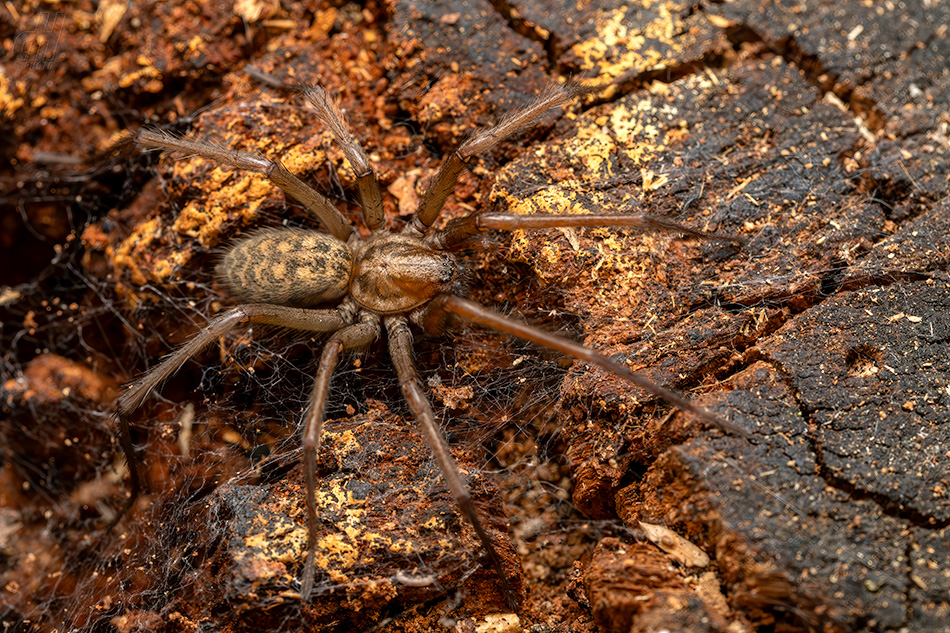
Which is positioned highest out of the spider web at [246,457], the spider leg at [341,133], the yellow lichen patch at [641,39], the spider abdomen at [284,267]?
the yellow lichen patch at [641,39]

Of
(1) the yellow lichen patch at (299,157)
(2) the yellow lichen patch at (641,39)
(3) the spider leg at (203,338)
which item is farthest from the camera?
(1) the yellow lichen patch at (299,157)

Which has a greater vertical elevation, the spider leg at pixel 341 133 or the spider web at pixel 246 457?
the spider leg at pixel 341 133

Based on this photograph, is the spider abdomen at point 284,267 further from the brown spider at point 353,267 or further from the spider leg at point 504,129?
the spider leg at point 504,129

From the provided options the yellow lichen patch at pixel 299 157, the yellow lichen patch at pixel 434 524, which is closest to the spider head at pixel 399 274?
the yellow lichen patch at pixel 299 157

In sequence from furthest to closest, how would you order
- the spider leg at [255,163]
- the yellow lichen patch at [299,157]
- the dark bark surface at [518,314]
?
the yellow lichen patch at [299,157]
the spider leg at [255,163]
the dark bark surface at [518,314]

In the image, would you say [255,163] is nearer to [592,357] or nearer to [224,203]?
[224,203]

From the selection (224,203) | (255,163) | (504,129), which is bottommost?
(224,203)

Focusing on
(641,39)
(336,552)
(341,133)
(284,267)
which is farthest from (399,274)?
(641,39)
